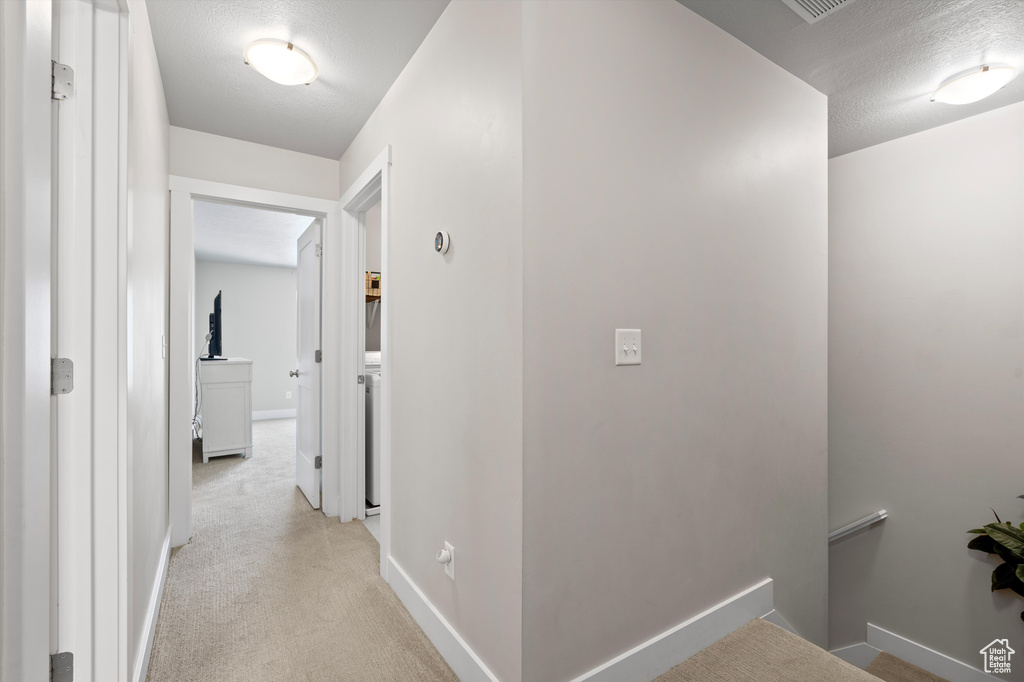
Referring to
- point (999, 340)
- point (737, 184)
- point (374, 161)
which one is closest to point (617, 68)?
point (737, 184)

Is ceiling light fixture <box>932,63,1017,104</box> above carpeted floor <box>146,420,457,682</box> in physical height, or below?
above

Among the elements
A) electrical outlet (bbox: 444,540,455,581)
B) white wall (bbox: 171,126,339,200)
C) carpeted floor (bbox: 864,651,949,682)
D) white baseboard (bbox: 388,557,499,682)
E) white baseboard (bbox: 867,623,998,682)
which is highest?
white wall (bbox: 171,126,339,200)

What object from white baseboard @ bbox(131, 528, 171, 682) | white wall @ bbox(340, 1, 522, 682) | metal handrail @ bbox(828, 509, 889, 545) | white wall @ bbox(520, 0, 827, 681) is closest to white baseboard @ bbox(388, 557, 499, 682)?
white wall @ bbox(340, 1, 522, 682)

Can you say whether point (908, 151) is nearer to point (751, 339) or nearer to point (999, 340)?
point (999, 340)

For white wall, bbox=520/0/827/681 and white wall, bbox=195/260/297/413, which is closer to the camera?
white wall, bbox=520/0/827/681

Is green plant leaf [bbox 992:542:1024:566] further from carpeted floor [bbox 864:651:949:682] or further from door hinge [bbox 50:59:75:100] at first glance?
door hinge [bbox 50:59:75:100]

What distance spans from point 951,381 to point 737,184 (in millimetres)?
1896

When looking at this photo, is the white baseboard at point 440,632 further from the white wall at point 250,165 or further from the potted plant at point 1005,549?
the potted plant at point 1005,549

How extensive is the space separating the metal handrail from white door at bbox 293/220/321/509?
10.8 ft

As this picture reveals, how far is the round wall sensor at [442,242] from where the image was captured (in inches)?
69.0

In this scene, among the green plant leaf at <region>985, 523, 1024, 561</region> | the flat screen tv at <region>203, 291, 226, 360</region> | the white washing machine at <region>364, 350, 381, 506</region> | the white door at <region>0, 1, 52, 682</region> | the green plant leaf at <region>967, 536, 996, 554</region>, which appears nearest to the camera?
the white door at <region>0, 1, 52, 682</region>

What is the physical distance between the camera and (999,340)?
2.47 meters

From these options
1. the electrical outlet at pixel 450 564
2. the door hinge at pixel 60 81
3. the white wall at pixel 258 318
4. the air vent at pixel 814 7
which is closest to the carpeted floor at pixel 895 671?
the electrical outlet at pixel 450 564

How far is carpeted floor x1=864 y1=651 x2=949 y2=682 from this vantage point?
8.50ft
